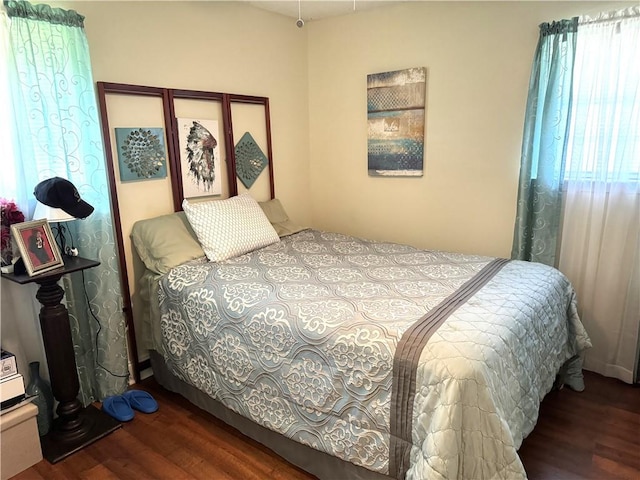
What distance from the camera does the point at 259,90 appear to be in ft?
10.6

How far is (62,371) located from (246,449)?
989 millimetres

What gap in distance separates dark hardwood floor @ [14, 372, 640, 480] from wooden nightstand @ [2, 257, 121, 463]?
6 cm

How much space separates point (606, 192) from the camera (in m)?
2.48

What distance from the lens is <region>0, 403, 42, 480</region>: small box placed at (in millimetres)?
1903

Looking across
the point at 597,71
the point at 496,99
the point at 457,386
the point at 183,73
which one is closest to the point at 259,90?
the point at 183,73

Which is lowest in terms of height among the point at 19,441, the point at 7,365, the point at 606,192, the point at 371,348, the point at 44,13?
the point at 19,441

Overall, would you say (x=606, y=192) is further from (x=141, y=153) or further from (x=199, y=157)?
(x=141, y=153)

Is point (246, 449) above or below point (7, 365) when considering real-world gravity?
below

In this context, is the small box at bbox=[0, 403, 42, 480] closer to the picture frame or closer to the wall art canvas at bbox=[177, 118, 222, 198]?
the picture frame

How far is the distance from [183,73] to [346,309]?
6.29ft

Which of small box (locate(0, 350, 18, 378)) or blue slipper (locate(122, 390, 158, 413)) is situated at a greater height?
small box (locate(0, 350, 18, 378))

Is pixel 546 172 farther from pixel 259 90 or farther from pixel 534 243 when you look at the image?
pixel 259 90

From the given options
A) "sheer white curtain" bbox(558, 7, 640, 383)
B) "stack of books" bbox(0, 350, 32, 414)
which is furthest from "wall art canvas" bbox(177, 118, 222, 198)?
"sheer white curtain" bbox(558, 7, 640, 383)

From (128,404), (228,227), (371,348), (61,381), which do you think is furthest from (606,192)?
(61,381)
